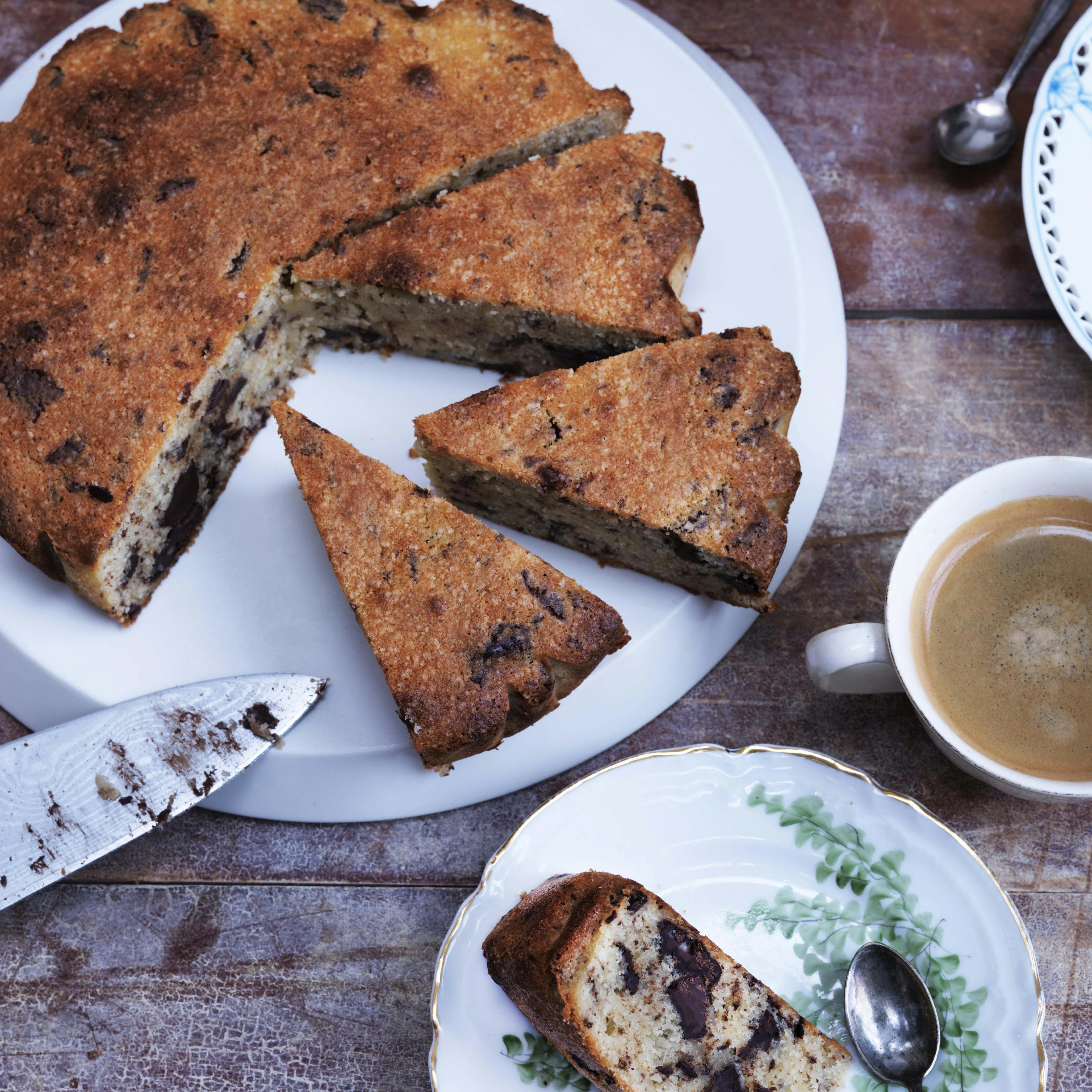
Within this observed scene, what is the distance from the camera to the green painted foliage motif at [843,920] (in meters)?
2.93

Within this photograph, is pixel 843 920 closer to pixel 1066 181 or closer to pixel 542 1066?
pixel 542 1066

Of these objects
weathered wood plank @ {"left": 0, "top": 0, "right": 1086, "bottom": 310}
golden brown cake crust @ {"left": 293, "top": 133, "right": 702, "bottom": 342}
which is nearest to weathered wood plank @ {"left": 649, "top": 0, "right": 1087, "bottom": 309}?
weathered wood plank @ {"left": 0, "top": 0, "right": 1086, "bottom": 310}

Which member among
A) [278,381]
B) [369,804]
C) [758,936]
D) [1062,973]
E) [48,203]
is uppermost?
[48,203]

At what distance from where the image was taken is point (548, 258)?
3.36 metres

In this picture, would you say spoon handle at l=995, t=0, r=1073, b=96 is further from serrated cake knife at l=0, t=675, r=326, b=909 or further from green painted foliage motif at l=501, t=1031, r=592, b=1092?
green painted foliage motif at l=501, t=1031, r=592, b=1092

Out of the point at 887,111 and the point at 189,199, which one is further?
the point at 887,111

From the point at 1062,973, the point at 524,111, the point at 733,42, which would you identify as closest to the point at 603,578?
the point at 524,111

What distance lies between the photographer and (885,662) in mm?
2914

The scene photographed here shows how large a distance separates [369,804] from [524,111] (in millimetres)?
2334

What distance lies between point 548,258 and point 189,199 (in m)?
1.18

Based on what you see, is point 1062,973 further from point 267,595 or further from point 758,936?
point 267,595

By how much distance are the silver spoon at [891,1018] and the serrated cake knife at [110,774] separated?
1.87 m

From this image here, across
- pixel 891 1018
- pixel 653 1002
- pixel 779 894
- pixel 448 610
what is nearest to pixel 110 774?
pixel 448 610

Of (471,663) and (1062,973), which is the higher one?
(471,663)
